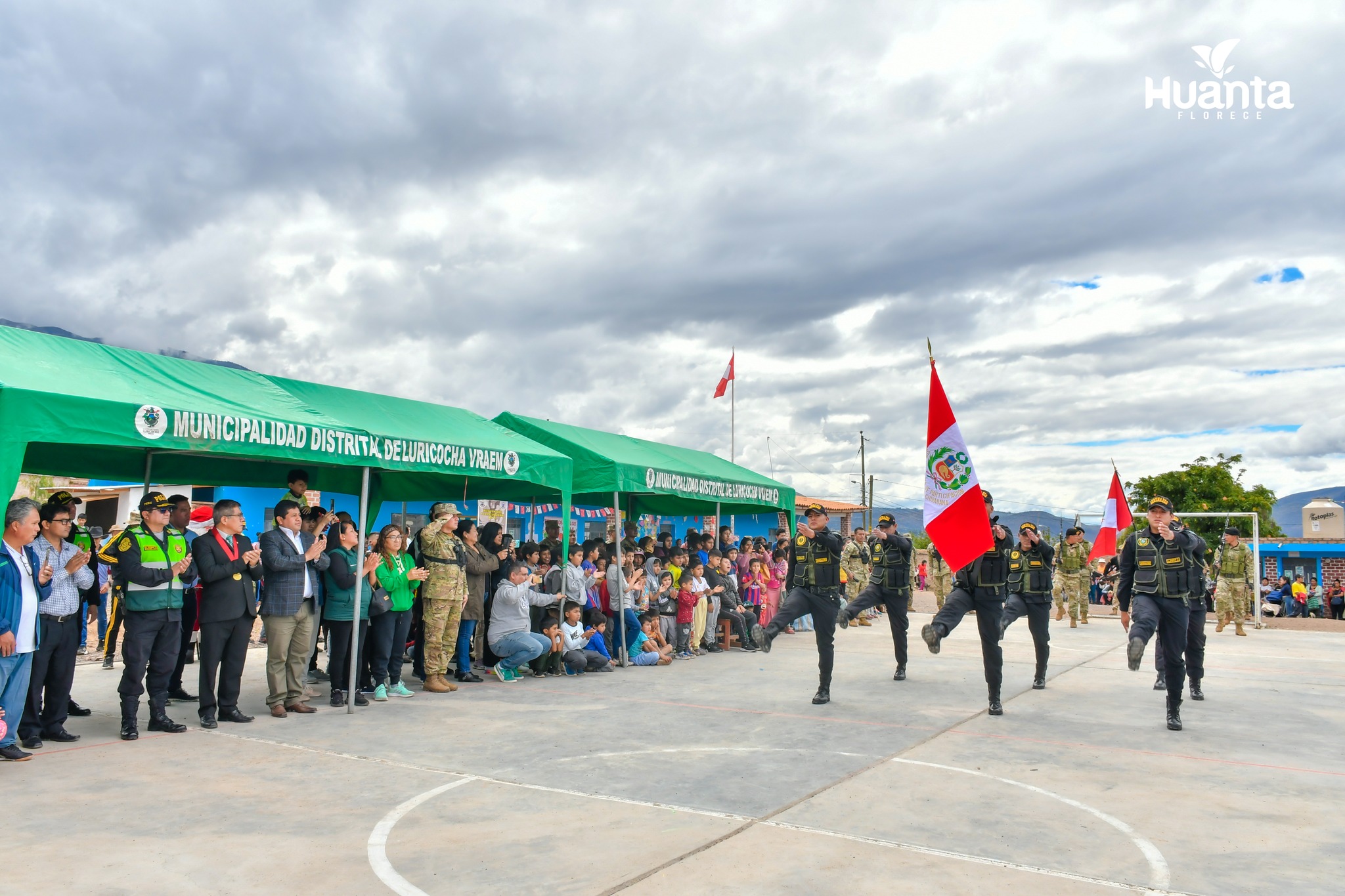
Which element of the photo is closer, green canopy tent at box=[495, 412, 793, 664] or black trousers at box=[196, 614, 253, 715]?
black trousers at box=[196, 614, 253, 715]

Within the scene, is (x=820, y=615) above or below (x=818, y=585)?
below

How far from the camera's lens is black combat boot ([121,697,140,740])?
6.93 m

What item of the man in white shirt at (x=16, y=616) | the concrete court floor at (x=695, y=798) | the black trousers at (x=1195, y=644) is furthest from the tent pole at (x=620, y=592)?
the man in white shirt at (x=16, y=616)

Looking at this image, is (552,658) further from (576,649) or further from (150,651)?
(150,651)

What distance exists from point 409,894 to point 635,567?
28.9 ft

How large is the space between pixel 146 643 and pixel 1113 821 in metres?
7.06

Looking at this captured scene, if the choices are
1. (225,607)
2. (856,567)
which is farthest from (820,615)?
(856,567)

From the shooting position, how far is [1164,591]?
7.94m

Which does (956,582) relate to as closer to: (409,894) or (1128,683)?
(1128,683)

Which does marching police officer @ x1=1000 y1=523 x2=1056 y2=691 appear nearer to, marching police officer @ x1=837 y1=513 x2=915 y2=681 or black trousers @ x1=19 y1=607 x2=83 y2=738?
marching police officer @ x1=837 y1=513 x2=915 y2=681

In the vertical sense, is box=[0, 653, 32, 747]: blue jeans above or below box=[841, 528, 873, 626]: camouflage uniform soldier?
below

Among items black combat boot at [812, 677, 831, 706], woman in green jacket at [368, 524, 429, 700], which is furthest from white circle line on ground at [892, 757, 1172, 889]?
woman in green jacket at [368, 524, 429, 700]

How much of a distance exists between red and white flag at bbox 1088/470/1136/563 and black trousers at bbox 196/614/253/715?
638 inches

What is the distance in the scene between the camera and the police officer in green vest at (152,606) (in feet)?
22.8
